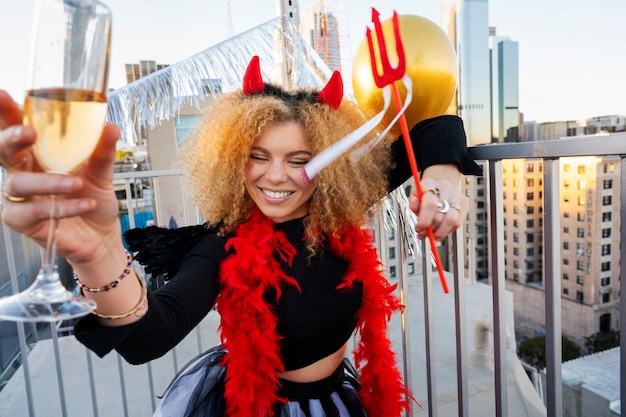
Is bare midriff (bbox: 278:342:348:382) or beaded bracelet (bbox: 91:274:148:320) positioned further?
bare midriff (bbox: 278:342:348:382)

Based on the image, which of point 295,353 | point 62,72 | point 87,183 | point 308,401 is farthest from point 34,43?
point 308,401

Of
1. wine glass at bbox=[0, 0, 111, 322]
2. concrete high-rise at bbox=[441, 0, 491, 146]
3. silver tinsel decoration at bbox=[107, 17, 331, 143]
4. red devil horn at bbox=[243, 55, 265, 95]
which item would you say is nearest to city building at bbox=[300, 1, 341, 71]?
silver tinsel decoration at bbox=[107, 17, 331, 143]

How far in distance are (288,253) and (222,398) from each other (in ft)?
1.45

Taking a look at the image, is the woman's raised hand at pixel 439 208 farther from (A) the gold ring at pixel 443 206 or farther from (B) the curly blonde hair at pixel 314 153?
→ (B) the curly blonde hair at pixel 314 153

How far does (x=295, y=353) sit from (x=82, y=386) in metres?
2.26

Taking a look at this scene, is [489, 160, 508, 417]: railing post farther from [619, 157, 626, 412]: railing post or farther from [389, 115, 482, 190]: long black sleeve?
[619, 157, 626, 412]: railing post

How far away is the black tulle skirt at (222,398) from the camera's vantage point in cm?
111

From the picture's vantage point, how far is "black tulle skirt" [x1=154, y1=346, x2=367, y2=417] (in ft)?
3.66

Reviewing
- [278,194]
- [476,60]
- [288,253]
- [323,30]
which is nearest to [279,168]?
[278,194]

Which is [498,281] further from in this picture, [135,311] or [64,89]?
[64,89]

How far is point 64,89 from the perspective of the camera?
1.47 feet

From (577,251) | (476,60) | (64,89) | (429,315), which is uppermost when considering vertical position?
(476,60)

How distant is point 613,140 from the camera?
0.80 m

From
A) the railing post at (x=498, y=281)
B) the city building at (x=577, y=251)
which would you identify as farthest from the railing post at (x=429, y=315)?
the city building at (x=577, y=251)
